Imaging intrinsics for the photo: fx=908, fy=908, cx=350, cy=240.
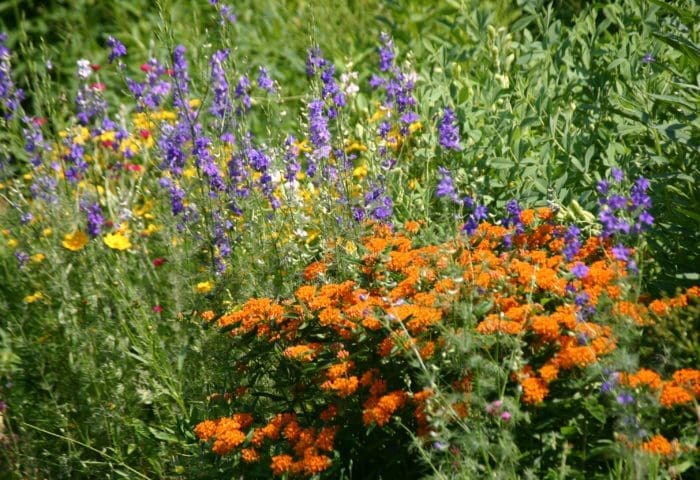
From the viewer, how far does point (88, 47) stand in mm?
7039

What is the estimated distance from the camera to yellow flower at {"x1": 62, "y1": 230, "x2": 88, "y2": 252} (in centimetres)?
368

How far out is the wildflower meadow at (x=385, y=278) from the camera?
2459 mm

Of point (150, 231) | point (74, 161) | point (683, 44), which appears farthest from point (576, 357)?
point (150, 231)

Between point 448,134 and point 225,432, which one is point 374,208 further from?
point 225,432

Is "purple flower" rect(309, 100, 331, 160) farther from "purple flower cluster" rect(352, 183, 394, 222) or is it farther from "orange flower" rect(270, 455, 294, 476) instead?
"orange flower" rect(270, 455, 294, 476)

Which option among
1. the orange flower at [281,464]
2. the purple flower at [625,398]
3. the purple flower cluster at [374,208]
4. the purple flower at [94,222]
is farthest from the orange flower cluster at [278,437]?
the purple flower at [94,222]

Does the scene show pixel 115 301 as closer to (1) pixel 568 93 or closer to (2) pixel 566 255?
(2) pixel 566 255

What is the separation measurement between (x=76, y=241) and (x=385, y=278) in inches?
58.2

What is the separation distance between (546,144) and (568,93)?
506mm

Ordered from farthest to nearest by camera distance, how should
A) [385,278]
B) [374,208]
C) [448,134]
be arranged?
[374,208] < [448,134] < [385,278]

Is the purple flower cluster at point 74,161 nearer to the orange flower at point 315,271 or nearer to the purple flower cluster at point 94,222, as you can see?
the purple flower cluster at point 94,222

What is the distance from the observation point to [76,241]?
3.70 m

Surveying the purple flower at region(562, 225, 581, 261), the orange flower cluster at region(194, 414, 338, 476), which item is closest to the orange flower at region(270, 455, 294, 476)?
the orange flower cluster at region(194, 414, 338, 476)

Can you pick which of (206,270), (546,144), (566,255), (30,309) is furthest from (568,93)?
(30,309)
